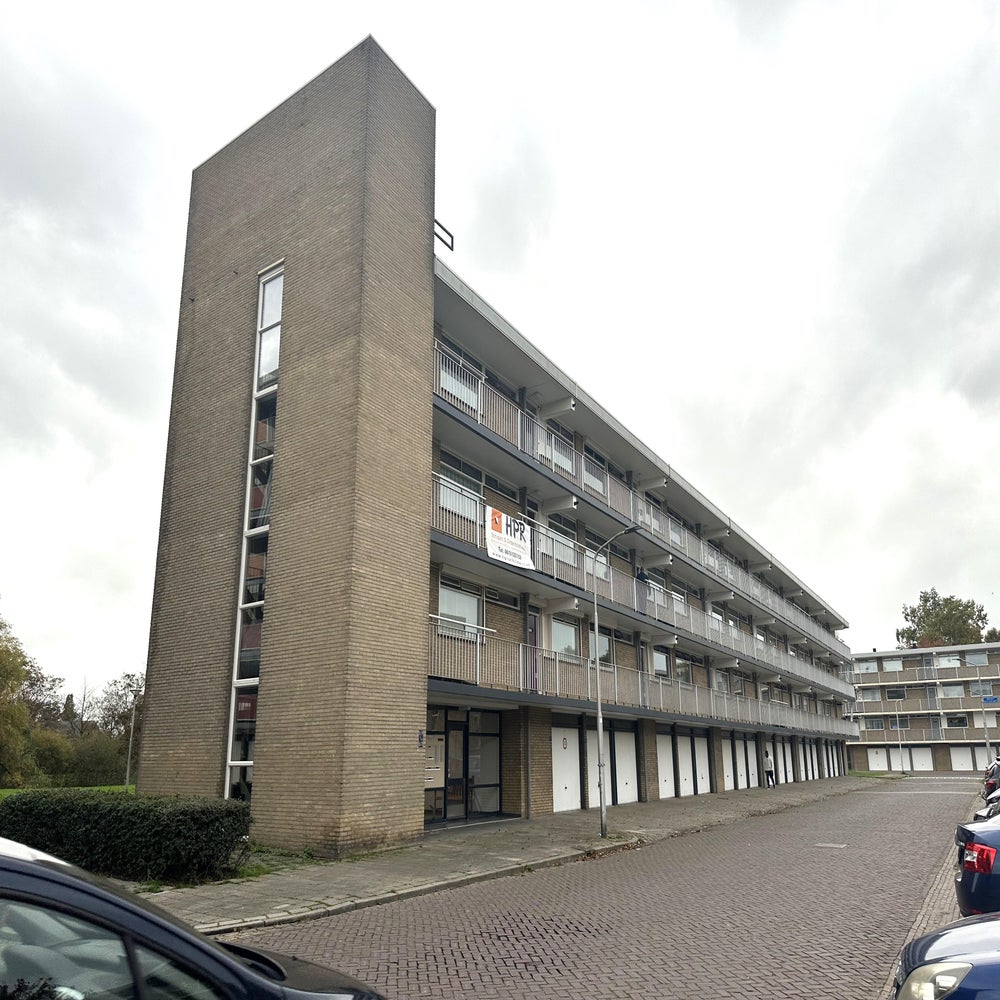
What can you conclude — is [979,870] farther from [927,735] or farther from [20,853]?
Answer: [927,735]

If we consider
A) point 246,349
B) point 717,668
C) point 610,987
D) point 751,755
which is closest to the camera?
point 610,987

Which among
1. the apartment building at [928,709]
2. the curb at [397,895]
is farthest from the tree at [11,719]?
the apartment building at [928,709]

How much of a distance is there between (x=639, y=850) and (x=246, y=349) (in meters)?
14.0

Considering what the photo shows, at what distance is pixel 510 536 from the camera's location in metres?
20.6

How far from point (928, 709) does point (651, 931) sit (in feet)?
261

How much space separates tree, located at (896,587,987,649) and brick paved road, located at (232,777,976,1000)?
3303 inches

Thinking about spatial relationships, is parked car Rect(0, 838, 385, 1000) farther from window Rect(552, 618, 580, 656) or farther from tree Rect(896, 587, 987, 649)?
tree Rect(896, 587, 987, 649)

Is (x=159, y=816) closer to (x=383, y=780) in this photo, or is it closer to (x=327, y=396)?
(x=383, y=780)

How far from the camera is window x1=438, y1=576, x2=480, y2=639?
19719 mm

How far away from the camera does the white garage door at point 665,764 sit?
100 ft

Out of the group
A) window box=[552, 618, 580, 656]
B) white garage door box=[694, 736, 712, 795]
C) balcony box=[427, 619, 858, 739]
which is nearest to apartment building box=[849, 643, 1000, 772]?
white garage door box=[694, 736, 712, 795]

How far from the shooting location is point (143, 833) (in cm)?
1156

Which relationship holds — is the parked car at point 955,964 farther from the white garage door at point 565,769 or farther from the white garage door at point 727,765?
the white garage door at point 727,765

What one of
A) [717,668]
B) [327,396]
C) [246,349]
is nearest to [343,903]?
[327,396]
